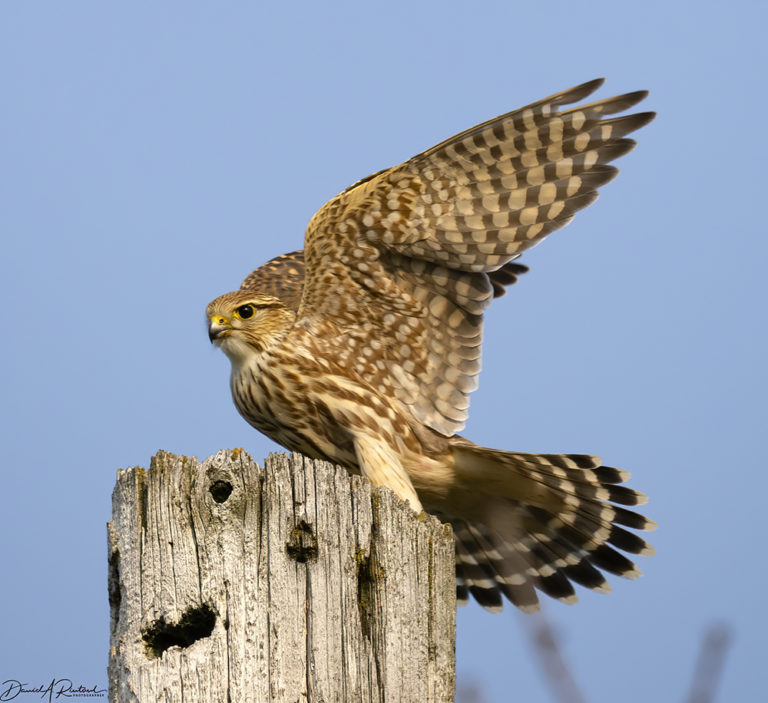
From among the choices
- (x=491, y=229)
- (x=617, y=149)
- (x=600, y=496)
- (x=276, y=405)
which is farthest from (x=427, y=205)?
(x=600, y=496)

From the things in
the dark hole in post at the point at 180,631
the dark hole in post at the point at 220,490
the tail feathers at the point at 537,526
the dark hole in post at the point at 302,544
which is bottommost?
the dark hole in post at the point at 180,631

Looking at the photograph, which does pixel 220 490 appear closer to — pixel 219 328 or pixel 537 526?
pixel 219 328

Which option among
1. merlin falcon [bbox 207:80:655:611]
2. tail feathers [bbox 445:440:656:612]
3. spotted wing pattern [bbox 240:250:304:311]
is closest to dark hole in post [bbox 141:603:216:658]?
merlin falcon [bbox 207:80:655:611]

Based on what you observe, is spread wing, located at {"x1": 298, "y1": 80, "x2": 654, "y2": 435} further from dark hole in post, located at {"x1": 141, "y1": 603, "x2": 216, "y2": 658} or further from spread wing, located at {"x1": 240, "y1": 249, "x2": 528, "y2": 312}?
dark hole in post, located at {"x1": 141, "y1": 603, "x2": 216, "y2": 658}

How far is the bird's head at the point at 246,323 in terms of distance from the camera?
4.89m

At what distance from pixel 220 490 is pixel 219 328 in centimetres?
243

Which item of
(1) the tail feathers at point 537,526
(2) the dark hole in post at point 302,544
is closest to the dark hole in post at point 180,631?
(2) the dark hole in post at point 302,544

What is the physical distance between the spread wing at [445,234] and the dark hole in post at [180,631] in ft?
8.01

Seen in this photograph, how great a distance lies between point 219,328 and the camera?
4973 millimetres

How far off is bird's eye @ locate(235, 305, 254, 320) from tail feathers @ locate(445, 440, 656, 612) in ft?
3.95

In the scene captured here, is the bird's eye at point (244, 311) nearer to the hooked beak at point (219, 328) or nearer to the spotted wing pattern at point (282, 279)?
the hooked beak at point (219, 328)

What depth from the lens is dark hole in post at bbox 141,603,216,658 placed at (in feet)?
8.32

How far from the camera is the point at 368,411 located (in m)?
4.70

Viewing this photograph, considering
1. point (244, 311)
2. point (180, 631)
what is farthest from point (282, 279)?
point (180, 631)
